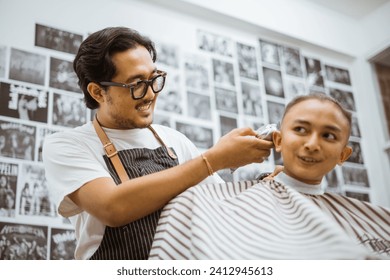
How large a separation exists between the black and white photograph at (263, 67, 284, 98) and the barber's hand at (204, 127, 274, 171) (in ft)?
5.54

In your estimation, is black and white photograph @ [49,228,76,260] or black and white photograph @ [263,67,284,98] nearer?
black and white photograph @ [49,228,76,260]

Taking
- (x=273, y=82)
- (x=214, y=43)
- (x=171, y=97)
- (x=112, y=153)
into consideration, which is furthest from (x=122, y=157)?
(x=273, y=82)

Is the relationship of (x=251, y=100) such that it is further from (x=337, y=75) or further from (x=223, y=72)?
(x=337, y=75)

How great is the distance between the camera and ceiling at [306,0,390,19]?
302 centimetres

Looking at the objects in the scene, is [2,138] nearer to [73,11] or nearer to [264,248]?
[73,11]

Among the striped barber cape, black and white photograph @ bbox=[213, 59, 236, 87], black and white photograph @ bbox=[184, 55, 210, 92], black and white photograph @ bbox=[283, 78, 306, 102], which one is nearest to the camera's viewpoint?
the striped barber cape

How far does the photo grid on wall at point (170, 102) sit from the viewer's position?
2.17m

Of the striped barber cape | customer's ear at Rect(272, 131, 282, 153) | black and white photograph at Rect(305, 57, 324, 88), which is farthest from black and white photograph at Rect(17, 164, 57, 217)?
black and white photograph at Rect(305, 57, 324, 88)

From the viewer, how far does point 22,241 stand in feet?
6.89

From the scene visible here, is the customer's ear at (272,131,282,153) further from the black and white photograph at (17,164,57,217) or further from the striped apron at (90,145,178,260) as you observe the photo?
the black and white photograph at (17,164,57,217)

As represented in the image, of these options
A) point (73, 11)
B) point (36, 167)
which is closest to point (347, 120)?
point (36, 167)

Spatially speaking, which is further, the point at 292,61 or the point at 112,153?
the point at 292,61

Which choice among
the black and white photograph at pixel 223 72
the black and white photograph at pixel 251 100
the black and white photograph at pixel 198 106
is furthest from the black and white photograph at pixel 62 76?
the black and white photograph at pixel 251 100

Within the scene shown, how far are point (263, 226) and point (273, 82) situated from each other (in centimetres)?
201
